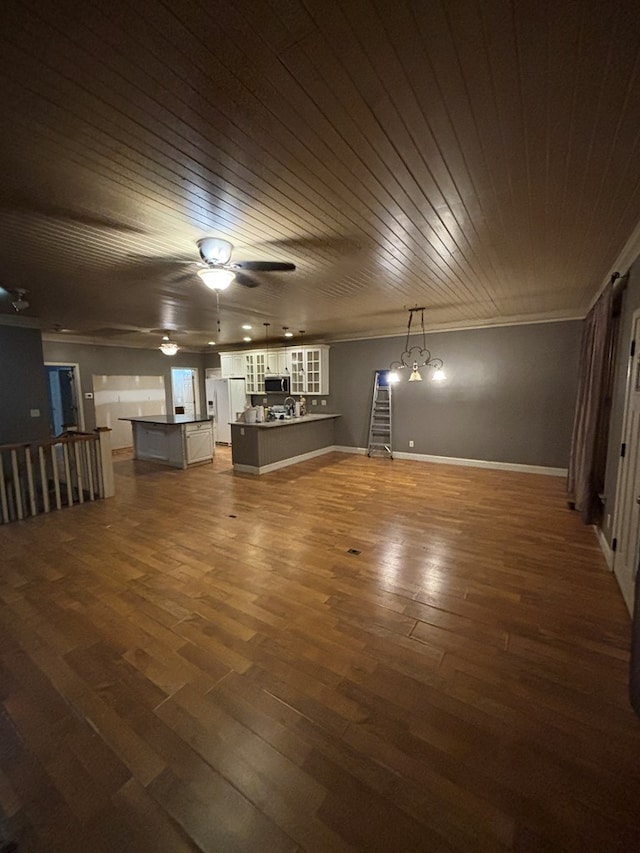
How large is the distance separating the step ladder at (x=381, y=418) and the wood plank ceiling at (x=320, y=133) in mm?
3934

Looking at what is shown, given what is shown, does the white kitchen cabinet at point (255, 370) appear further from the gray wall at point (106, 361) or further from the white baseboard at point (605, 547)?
Result: the white baseboard at point (605, 547)

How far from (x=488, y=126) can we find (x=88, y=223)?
7.87 feet

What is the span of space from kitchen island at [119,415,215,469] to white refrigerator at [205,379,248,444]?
2.05m

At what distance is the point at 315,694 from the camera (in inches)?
68.2

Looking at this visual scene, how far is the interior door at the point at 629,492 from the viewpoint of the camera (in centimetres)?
236

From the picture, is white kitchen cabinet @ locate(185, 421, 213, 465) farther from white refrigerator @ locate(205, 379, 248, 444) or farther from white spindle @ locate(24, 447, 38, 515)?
white spindle @ locate(24, 447, 38, 515)

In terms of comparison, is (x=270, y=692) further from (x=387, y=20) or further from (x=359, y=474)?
(x=359, y=474)

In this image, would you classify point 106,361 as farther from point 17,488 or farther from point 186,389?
point 17,488

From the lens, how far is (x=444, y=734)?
60.0 inches

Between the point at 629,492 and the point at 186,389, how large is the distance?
9.96m

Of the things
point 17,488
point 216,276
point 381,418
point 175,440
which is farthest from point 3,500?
point 381,418

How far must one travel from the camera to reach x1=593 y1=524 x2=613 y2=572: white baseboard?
2874 mm

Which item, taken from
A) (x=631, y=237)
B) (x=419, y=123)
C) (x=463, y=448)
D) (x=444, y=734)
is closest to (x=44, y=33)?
(x=419, y=123)

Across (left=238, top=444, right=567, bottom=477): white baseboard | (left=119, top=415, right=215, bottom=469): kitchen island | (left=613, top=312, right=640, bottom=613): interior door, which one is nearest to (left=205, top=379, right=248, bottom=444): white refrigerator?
(left=119, top=415, right=215, bottom=469): kitchen island
